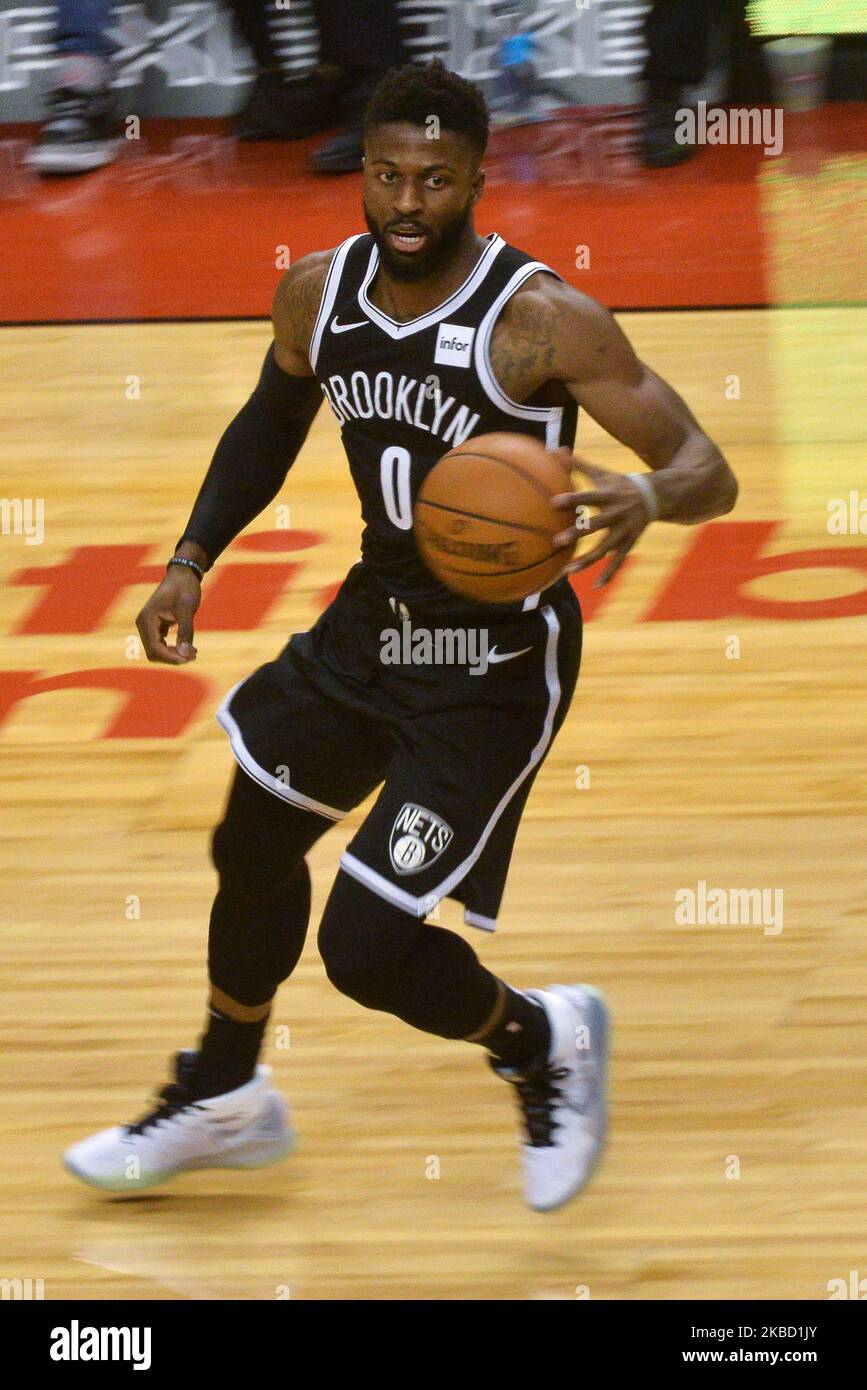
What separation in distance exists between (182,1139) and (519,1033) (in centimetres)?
63

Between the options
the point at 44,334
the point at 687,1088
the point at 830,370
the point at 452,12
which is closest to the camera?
the point at 687,1088

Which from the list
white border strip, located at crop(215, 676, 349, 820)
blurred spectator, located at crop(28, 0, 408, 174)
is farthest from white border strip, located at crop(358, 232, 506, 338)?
blurred spectator, located at crop(28, 0, 408, 174)

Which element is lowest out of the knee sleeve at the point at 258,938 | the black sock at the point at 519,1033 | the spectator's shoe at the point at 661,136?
the black sock at the point at 519,1033

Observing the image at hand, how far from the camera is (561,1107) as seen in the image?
3.62 metres

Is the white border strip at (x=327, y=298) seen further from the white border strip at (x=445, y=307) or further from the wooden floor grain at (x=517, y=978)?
the wooden floor grain at (x=517, y=978)

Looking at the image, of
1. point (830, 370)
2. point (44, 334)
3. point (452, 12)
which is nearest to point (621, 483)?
point (830, 370)

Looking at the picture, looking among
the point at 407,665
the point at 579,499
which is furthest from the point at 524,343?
the point at 407,665

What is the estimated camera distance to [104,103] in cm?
1041

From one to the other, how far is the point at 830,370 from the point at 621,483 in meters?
5.24

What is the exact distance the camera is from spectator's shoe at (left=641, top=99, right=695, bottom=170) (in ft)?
33.0

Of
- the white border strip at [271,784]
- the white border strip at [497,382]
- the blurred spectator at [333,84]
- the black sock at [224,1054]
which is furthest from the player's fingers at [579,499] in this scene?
the blurred spectator at [333,84]

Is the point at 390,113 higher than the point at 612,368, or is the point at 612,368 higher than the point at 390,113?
the point at 390,113

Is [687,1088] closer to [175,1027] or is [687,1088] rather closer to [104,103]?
[175,1027]

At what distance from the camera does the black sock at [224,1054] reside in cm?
365
